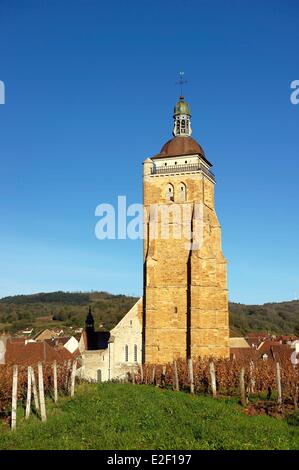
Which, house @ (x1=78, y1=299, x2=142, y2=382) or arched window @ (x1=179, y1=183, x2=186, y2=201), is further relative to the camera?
arched window @ (x1=179, y1=183, x2=186, y2=201)

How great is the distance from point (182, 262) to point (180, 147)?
8102 mm

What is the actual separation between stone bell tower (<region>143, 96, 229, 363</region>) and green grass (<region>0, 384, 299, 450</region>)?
15.0 metres

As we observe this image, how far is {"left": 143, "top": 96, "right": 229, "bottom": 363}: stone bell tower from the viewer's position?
32.4 metres

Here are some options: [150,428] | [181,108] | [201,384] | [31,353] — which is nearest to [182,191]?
[181,108]

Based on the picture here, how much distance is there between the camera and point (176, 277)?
3341 centimetres

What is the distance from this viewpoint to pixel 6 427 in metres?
13.9

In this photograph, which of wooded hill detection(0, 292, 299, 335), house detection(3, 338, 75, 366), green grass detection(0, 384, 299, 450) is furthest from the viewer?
wooded hill detection(0, 292, 299, 335)

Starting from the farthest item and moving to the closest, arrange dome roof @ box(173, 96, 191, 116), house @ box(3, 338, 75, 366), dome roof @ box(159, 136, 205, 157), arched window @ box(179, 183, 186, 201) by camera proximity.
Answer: dome roof @ box(173, 96, 191, 116) → house @ box(3, 338, 75, 366) → dome roof @ box(159, 136, 205, 157) → arched window @ box(179, 183, 186, 201)

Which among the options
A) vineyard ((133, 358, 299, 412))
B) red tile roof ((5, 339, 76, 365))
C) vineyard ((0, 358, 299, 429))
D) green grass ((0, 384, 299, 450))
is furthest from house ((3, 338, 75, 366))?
green grass ((0, 384, 299, 450))

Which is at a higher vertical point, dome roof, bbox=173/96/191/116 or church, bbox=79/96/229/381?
dome roof, bbox=173/96/191/116

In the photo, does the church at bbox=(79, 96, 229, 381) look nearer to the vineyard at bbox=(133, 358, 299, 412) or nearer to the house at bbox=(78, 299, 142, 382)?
the house at bbox=(78, 299, 142, 382)
